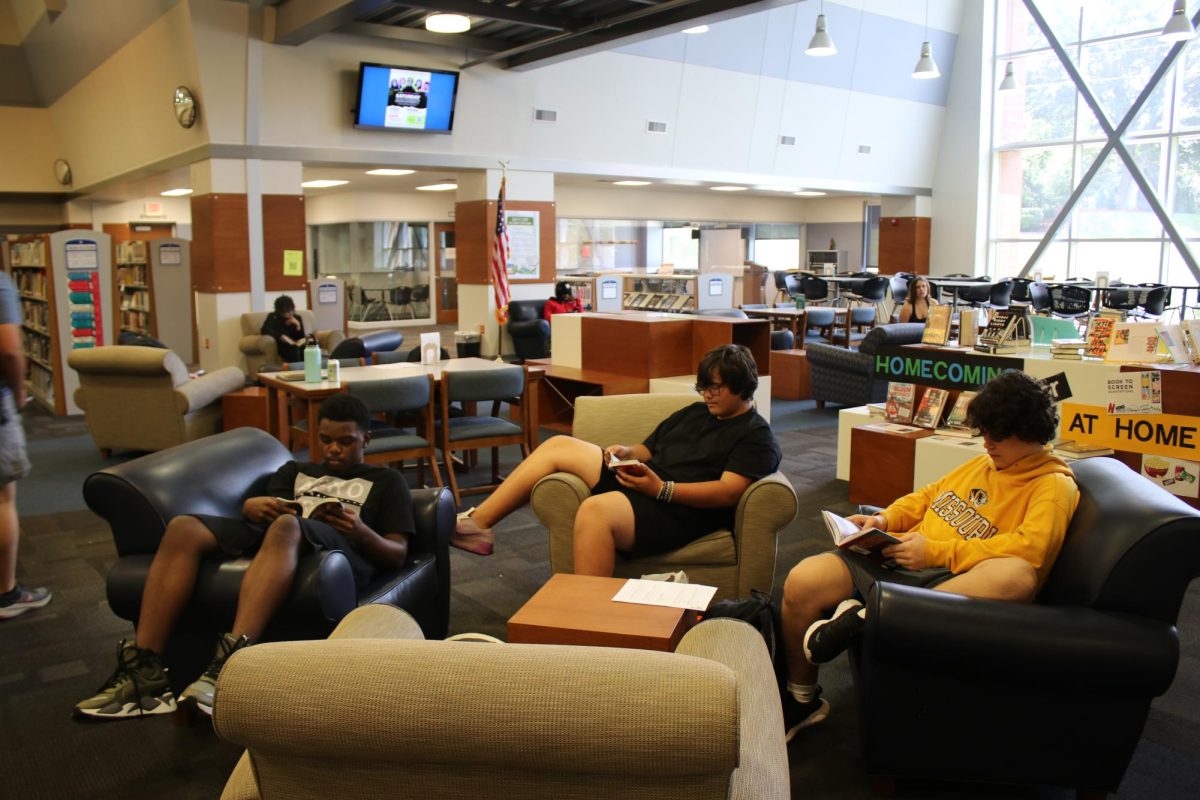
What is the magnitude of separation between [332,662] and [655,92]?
11530 mm

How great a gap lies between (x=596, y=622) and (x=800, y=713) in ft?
2.50

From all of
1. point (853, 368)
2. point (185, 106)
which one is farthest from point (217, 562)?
point (185, 106)

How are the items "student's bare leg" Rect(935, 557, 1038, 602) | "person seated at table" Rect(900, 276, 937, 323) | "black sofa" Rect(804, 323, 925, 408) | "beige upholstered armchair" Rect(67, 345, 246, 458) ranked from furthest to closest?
"person seated at table" Rect(900, 276, 937, 323) → "black sofa" Rect(804, 323, 925, 408) → "beige upholstered armchair" Rect(67, 345, 246, 458) → "student's bare leg" Rect(935, 557, 1038, 602)

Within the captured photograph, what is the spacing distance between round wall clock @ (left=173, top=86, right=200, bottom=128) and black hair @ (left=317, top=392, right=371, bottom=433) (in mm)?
7061

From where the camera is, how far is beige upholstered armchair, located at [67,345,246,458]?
21.2 feet

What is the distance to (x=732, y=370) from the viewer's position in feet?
11.5

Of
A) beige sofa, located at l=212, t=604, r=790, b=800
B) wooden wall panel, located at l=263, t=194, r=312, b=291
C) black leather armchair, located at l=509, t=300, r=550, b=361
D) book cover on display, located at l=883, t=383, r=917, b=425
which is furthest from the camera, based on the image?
black leather armchair, located at l=509, t=300, r=550, b=361

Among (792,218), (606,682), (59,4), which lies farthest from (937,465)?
(792,218)

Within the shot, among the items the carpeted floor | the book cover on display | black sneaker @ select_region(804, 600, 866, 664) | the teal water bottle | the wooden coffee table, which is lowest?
the carpeted floor

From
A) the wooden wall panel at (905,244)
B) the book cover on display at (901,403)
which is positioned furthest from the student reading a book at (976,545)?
the wooden wall panel at (905,244)

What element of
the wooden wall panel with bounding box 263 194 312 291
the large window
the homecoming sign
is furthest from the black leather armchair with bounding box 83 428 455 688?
the large window

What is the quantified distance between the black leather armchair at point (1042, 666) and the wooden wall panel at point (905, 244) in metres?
14.8

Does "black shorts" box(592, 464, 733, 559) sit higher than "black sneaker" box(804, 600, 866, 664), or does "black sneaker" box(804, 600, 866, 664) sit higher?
"black shorts" box(592, 464, 733, 559)

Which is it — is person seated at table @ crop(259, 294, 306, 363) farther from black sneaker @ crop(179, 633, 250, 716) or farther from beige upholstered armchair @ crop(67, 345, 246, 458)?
black sneaker @ crop(179, 633, 250, 716)
